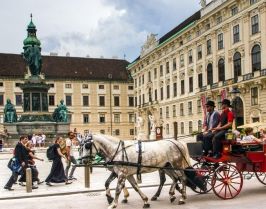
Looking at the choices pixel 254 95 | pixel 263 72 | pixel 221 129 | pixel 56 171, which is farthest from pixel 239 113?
pixel 221 129

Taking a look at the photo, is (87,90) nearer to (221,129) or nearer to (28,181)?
(28,181)

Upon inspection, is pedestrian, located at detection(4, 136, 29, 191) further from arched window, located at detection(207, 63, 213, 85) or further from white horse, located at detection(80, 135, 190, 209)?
arched window, located at detection(207, 63, 213, 85)

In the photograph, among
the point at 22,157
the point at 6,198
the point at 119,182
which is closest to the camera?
the point at 119,182

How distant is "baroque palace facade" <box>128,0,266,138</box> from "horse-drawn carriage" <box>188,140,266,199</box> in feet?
58.3

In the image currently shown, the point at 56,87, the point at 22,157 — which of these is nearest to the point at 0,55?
the point at 56,87

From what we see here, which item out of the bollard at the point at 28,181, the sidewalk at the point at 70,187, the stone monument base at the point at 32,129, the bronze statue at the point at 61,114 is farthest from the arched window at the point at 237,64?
the bollard at the point at 28,181

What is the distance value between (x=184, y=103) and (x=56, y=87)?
29.3m

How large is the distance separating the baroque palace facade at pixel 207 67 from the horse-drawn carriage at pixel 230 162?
17781 millimetres

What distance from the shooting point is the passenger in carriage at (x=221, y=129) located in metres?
10.6

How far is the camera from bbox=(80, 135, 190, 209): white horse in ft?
31.8

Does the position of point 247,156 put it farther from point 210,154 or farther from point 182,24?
point 182,24

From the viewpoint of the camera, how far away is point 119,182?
31.2 ft

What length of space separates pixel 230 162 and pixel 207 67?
3825cm

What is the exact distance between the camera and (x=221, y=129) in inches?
420
